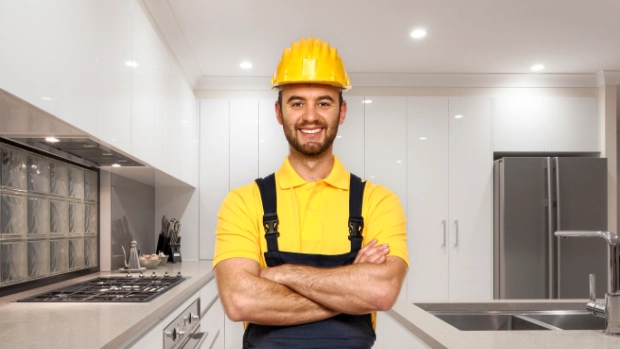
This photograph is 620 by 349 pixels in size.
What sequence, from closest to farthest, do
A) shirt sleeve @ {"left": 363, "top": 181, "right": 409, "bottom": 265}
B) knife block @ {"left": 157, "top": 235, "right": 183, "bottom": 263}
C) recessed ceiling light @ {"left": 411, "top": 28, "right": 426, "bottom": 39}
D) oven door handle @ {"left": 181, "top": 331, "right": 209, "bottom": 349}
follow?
shirt sleeve @ {"left": 363, "top": 181, "right": 409, "bottom": 265}, oven door handle @ {"left": 181, "top": 331, "right": 209, "bottom": 349}, recessed ceiling light @ {"left": 411, "top": 28, "right": 426, "bottom": 39}, knife block @ {"left": 157, "top": 235, "right": 183, "bottom": 263}

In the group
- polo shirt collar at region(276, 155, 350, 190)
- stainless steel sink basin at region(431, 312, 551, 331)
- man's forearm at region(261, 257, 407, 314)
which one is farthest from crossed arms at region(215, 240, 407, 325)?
stainless steel sink basin at region(431, 312, 551, 331)

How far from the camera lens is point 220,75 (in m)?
5.01

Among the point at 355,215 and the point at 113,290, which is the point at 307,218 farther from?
the point at 113,290

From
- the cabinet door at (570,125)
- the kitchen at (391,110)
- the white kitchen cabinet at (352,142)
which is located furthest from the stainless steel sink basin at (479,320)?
the cabinet door at (570,125)

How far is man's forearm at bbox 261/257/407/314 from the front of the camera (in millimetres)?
1393

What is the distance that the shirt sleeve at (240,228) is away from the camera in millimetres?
1479

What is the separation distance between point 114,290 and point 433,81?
331 centimetres

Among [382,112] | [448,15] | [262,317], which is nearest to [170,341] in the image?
[262,317]

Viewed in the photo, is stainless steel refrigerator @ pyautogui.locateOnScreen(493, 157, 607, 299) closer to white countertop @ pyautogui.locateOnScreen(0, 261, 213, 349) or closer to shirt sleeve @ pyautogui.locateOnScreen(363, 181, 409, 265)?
white countertop @ pyautogui.locateOnScreen(0, 261, 213, 349)

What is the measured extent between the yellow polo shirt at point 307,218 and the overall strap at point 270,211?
0.7 inches

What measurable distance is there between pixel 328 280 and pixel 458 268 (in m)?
3.92

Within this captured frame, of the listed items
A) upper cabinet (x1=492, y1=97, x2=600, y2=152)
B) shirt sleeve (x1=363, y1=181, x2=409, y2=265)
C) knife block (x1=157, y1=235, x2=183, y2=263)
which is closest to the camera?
shirt sleeve (x1=363, y1=181, x2=409, y2=265)

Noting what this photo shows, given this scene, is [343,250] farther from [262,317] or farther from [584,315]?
[584,315]

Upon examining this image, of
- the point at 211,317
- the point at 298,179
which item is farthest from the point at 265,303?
the point at 211,317
